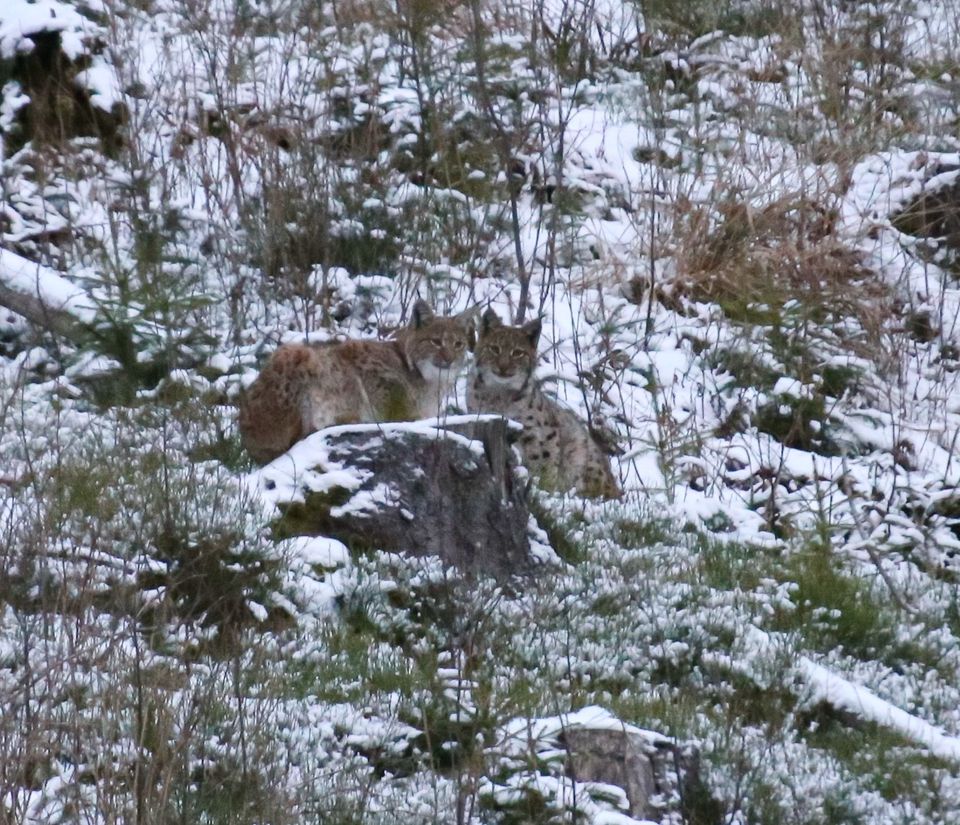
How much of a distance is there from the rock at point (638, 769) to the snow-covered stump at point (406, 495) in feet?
5.77

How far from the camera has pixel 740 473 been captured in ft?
29.0

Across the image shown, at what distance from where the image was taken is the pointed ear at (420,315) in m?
8.82

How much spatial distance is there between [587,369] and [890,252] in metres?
2.77

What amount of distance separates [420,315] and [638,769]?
4300mm

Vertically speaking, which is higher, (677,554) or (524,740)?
(524,740)

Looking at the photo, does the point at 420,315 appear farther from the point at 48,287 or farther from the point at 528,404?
the point at 48,287

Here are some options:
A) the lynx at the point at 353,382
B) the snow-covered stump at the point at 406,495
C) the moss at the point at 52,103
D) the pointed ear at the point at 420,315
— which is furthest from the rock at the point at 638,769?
the moss at the point at 52,103

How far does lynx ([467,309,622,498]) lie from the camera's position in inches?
336

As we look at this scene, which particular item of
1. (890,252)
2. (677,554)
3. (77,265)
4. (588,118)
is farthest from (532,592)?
(588,118)

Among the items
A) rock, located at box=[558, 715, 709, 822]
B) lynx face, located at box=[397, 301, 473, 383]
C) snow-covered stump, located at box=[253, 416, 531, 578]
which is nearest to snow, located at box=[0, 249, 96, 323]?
lynx face, located at box=[397, 301, 473, 383]

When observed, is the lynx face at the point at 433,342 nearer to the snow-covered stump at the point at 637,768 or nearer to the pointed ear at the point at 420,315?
the pointed ear at the point at 420,315

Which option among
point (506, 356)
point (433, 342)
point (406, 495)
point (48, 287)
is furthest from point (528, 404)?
point (48, 287)

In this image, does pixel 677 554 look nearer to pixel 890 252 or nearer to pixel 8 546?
pixel 8 546

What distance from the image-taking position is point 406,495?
22.2 feet
